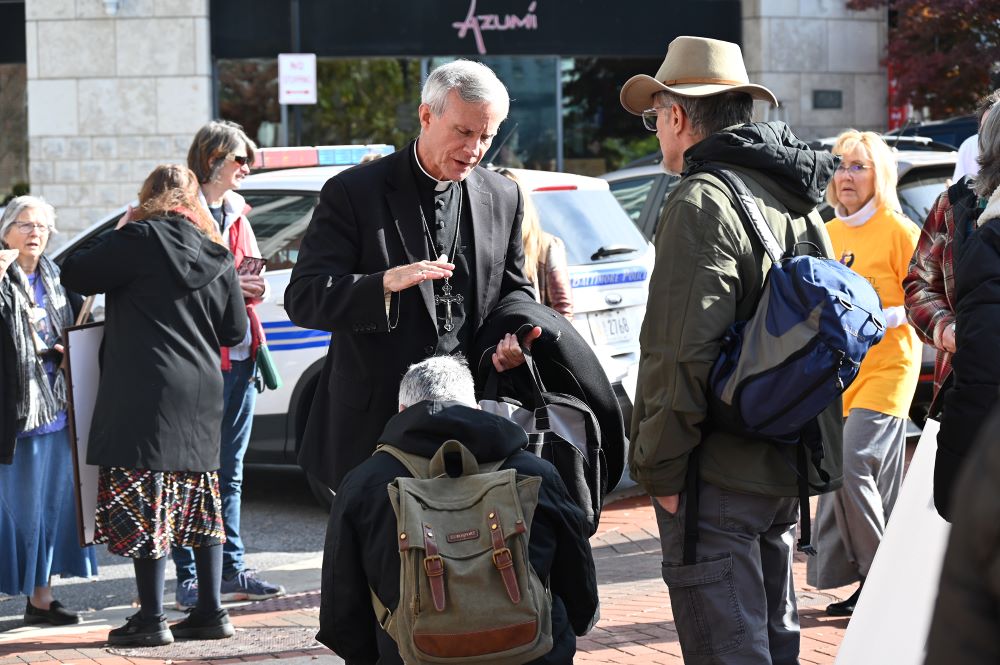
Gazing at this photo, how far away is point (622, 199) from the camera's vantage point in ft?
34.7

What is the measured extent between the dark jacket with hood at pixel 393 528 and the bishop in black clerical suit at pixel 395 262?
1.54 feet

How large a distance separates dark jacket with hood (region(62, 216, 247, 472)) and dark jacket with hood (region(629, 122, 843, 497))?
2.67m

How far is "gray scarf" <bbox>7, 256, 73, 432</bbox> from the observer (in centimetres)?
604

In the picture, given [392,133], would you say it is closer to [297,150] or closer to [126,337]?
[297,150]

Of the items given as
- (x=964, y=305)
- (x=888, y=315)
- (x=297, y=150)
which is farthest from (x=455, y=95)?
(x=297, y=150)

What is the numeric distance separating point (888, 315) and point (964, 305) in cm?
264

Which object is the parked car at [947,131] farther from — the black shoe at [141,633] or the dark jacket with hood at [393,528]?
the dark jacket with hood at [393,528]

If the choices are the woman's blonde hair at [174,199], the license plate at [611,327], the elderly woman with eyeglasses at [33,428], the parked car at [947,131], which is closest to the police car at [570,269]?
the license plate at [611,327]

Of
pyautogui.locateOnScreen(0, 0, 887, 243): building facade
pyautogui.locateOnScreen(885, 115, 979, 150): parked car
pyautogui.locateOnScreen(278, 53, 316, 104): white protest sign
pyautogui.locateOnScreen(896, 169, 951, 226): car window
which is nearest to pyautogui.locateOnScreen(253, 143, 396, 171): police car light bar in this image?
pyautogui.locateOnScreen(896, 169, 951, 226): car window

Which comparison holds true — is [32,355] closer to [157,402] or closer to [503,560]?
[157,402]

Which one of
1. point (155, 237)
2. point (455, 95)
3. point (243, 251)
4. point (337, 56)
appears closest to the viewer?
point (455, 95)

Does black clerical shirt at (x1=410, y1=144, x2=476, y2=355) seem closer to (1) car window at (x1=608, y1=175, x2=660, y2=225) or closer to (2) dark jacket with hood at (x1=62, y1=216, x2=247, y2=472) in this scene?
(2) dark jacket with hood at (x1=62, y1=216, x2=247, y2=472)

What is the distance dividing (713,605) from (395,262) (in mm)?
1288

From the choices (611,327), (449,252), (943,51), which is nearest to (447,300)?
(449,252)
